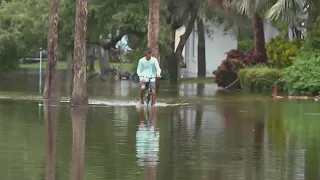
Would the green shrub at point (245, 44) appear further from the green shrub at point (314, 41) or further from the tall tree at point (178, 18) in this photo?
the green shrub at point (314, 41)

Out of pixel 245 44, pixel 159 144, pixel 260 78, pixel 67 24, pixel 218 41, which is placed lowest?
pixel 159 144

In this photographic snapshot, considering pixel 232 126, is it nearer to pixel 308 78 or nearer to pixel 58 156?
pixel 58 156

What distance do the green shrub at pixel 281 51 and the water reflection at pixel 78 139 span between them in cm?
1575

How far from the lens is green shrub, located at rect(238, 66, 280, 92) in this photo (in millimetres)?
33438

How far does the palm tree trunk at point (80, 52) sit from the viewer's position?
860 inches

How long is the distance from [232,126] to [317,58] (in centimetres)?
1175

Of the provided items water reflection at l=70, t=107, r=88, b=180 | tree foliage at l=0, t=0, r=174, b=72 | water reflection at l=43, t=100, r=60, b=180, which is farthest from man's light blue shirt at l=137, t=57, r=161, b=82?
tree foliage at l=0, t=0, r=174, b=72

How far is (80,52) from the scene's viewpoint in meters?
22.3

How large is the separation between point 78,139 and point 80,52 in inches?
305

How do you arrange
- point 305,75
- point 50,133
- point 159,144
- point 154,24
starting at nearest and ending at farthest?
point 159,144
point 50,133
point 154,24
point 305,75

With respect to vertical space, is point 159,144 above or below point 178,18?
below

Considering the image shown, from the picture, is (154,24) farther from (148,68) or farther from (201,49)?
(201,49)

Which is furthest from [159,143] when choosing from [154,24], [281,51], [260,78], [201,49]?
[201,49]

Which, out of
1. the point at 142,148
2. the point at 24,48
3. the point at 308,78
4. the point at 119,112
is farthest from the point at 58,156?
the point at 24,48
